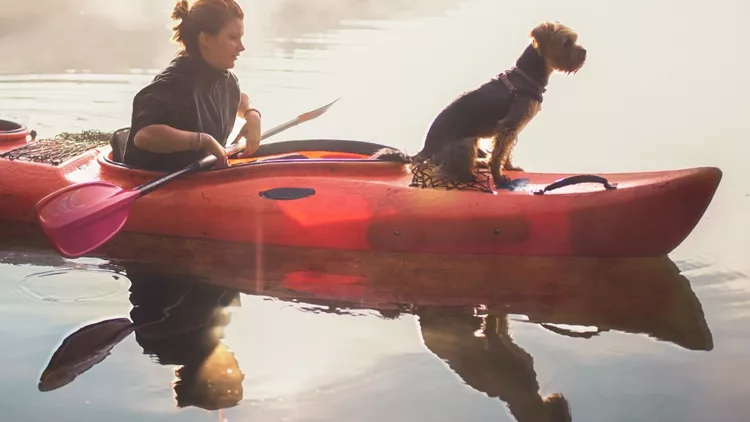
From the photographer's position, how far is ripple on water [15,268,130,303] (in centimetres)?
207

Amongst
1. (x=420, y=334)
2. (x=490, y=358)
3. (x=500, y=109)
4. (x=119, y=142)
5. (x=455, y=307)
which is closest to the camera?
(x=490, y=358)

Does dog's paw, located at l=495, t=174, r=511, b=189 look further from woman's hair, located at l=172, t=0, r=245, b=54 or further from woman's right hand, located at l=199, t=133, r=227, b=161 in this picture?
woman's hair, located at l=172, t=0, r=245, b=54

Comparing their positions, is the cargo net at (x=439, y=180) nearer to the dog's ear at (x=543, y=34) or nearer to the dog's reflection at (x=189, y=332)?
the dog's ear at (x=543, y=34)

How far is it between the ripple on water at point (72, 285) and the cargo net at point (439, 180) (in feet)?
3.20

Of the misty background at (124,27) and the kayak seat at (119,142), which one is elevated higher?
the misty background at (124,27)

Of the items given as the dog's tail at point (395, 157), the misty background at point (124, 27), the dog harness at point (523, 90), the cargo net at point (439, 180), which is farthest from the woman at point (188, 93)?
the misty background at point (124, 27)

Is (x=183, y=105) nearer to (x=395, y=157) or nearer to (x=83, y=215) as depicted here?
(x=83, y=215)

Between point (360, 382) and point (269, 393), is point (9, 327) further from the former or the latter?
point (360, 382)

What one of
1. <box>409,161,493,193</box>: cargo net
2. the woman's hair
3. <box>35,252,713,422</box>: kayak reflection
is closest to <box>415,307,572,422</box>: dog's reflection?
<box>35,252,713,422</box>: kayak reflection

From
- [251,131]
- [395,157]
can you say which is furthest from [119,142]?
[395,157]

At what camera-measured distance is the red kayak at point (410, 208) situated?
2252 millimetres

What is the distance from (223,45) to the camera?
7.71 ft

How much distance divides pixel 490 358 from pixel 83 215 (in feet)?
4.17

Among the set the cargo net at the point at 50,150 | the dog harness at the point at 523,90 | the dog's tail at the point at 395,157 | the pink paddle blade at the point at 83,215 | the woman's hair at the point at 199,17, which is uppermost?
the woman's hair at the point at 199,17
